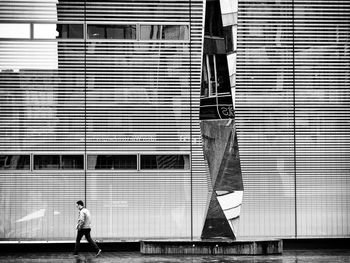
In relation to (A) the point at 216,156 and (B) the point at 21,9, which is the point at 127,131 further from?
(B) the point at 21,9

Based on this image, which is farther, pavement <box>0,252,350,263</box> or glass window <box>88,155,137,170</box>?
glass window <box>88,155,137,170</box>

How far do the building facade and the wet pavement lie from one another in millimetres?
816

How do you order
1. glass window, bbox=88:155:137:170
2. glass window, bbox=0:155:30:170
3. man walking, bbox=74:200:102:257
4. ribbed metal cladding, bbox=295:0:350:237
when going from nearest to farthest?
man walking, bbox=74:200:102:257
glass window, bbox=0:155:30:170
glass window, bbox=88:155:137:170
ribbed metal cladding, bbox=295:0:350:237

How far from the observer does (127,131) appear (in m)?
20.6

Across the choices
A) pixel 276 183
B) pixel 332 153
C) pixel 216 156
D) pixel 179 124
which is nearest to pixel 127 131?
pixel 179 124

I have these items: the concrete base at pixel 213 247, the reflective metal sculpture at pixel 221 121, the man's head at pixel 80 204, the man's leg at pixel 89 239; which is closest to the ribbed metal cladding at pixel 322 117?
the concrete base at pixel 213 247

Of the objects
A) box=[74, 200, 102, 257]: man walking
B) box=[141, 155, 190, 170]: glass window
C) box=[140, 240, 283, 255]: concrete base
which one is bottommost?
box=[140, 240, 283, 255]: concrete base

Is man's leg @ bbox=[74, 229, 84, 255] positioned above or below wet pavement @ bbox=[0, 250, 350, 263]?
above

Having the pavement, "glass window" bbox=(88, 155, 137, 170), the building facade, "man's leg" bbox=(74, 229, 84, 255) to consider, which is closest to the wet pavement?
the pavement

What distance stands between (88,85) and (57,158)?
2.10 meters

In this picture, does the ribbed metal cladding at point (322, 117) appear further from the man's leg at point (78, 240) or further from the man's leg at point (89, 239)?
the man's leg at point (78, 240)

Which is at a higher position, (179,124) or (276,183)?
(179,124)

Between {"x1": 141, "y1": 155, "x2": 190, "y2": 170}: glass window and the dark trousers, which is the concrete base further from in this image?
{"x1": 141, "y1": 155, "x2": 190, "y2": 170}: glass window

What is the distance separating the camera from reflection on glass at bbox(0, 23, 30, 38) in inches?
814
